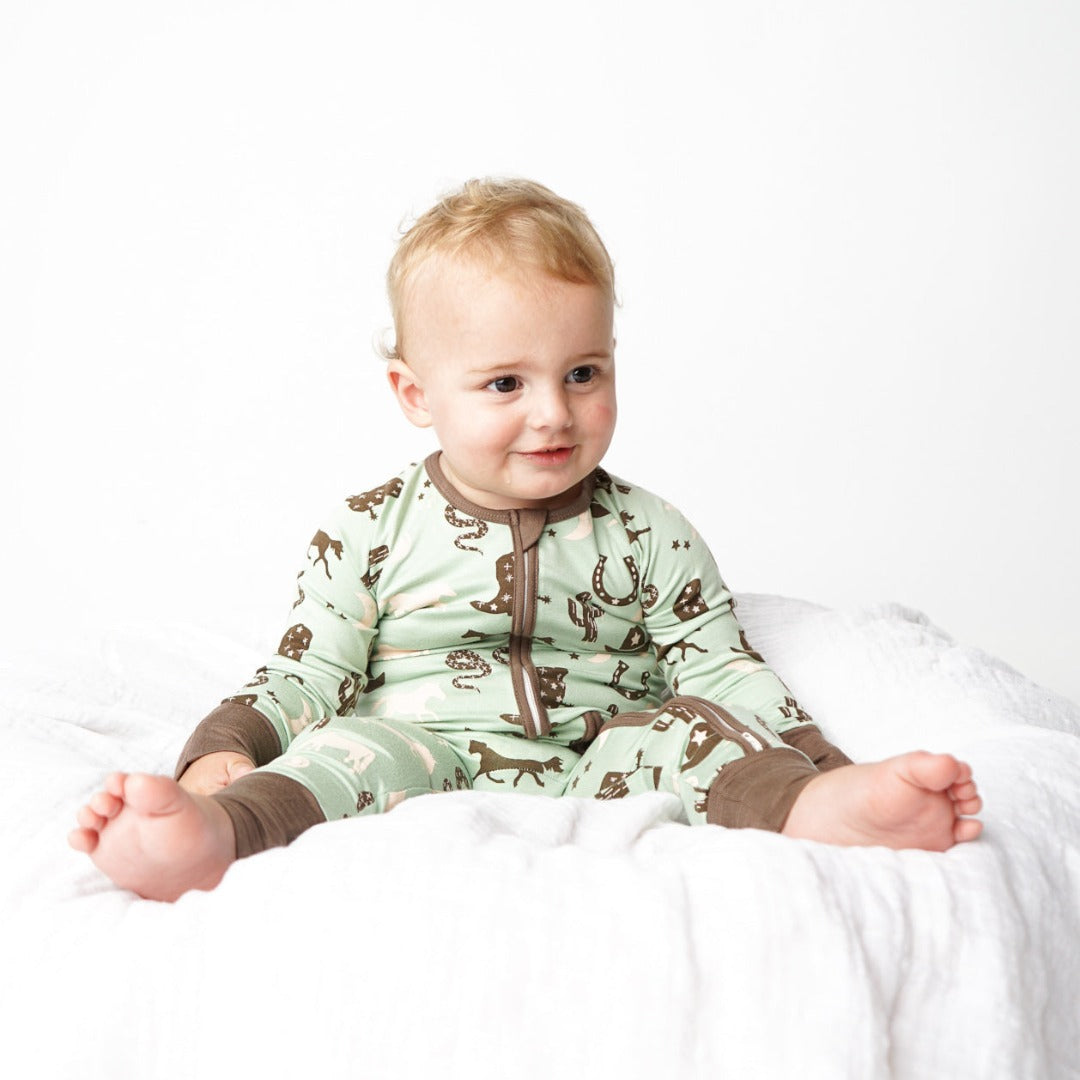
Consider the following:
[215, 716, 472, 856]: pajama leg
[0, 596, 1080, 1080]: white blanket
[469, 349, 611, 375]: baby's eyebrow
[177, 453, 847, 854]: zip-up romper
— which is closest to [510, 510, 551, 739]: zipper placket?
[177, 453, 847, 854]: zip-up romper

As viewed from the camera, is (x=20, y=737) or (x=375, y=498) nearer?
(x=20, y=737)

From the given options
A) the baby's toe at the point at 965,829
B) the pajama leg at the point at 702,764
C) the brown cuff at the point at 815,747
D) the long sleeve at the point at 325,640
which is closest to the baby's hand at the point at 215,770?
the long sleeve at the point at 325,640

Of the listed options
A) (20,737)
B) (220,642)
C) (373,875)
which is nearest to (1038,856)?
(373,875)

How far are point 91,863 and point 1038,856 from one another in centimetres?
89

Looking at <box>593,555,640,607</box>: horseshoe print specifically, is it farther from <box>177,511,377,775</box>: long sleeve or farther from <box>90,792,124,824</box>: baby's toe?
<box>90,792,124,824</box>: baby's toe

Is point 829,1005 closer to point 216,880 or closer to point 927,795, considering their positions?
point 927,795

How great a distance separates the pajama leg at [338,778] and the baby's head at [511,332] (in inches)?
13.7

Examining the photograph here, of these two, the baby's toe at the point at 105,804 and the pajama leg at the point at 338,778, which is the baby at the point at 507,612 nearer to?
the pajama leg at the point at 338,778

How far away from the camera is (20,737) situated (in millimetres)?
1760

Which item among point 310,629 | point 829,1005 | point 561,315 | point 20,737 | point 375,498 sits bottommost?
point 829,1005

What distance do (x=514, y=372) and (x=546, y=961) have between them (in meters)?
0.79

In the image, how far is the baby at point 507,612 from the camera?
1.61 m

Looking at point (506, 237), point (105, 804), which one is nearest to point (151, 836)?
point (105, 804)

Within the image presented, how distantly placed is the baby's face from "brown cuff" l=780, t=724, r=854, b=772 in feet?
1.34
